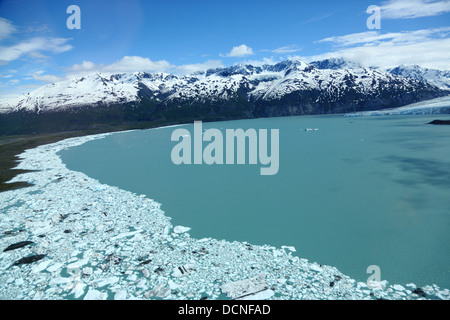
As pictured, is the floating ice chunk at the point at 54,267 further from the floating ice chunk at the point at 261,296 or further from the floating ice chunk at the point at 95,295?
the floating ice chunk at the point at 261,296

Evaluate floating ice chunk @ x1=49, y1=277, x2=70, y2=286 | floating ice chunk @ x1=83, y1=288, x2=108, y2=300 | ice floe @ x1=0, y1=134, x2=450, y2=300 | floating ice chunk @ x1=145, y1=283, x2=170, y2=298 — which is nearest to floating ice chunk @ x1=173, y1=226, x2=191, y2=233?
ice floe @ x1=0, y1=134, x2=450, y2=300

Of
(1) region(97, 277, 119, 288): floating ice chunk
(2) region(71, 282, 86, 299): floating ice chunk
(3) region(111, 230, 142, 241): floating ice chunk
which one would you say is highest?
(3) region(111, 230, 142, 241): floating ice chunk

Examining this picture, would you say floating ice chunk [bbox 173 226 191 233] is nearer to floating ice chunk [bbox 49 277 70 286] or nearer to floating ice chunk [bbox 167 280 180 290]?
floating ice chunk [bbox 167 280 180 290]

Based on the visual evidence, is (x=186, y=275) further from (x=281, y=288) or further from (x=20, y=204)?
(x=20, y=204)

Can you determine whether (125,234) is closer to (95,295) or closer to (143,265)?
(143,265)

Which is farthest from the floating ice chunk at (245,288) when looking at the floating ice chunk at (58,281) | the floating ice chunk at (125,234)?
the floating ice chunk at (125,234)
